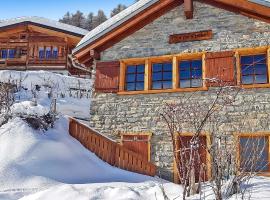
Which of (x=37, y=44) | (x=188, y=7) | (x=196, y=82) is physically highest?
(x=37, y=44)

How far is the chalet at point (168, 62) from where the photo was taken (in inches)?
417

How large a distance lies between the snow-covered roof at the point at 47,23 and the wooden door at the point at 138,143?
53.3ft

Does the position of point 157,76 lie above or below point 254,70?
below

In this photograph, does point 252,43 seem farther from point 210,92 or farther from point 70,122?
point 70,122

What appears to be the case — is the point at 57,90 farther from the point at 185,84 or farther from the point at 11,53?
the point at 185,84

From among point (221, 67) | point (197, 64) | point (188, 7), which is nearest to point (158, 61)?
point (197, 64)

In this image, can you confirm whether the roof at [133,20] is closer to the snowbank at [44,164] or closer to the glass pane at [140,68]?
the glass pane at [140,68]

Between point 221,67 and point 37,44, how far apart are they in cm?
2026

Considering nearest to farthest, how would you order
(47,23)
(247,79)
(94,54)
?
(247,79), (94,54), (47,23)

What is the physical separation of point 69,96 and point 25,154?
12463mm

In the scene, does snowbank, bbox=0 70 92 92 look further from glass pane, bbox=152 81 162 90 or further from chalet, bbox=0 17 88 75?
glass pane, bbox=152 81 162 90

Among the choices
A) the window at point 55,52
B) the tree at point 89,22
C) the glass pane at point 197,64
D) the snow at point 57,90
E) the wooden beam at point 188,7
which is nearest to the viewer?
the glass pane at point 197,64

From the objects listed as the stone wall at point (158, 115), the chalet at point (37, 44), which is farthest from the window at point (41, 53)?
the stone wall at point (158, 115)

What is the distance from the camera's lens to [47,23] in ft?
86.8
